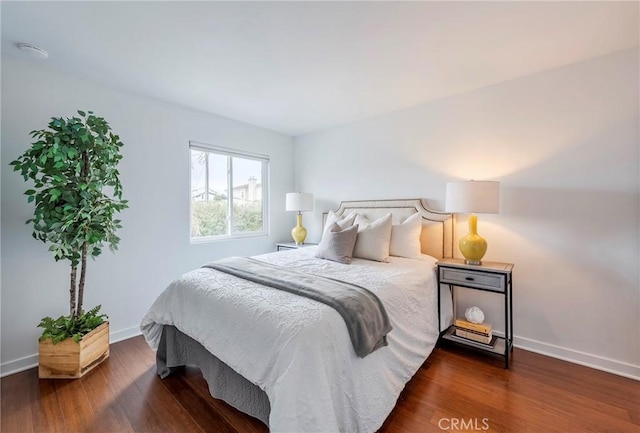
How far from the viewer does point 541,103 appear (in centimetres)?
239

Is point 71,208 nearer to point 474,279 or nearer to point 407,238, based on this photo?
point 407,238

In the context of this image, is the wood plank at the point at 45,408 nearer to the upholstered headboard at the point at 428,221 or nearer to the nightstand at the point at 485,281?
the nightstand at the point at 485,281

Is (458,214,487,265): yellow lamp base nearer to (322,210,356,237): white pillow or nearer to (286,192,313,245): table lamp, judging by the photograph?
(322,210,356,237): white pillow

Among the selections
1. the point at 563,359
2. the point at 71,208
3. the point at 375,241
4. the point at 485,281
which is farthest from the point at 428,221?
the point at 71,208

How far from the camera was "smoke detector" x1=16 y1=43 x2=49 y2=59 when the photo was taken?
1.98 meters

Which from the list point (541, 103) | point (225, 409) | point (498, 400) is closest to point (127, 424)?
point (225, 409)

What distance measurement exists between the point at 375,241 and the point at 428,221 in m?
0.73

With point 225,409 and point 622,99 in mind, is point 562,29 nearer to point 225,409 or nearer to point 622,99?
point 622,99

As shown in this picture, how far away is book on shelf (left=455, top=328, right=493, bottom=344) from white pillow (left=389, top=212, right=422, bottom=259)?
76 centimetres

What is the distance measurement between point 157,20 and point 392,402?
278 centimetres

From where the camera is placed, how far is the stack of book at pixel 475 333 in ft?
7.59

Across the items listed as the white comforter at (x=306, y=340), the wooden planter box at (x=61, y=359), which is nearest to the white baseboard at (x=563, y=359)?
the wooden planter box at (x=61, y=359)

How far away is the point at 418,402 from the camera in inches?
69.6

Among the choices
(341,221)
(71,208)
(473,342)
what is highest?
(71,208)
